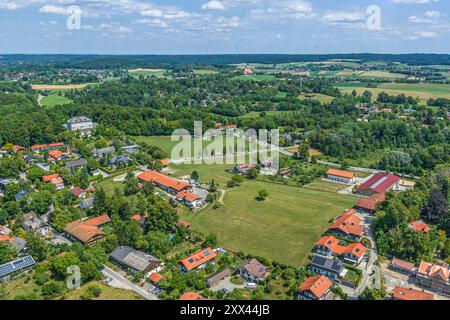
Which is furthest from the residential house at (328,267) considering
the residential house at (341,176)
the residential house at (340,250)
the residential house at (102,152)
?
the residential house at (102,152)

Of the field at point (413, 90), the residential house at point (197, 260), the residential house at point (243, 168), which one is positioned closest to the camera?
the residential house at point (197, 260)

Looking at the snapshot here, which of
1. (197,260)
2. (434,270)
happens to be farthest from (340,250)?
(197,260)

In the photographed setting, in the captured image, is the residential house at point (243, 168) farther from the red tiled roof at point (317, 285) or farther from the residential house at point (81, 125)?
the residential house at point (81, 125)

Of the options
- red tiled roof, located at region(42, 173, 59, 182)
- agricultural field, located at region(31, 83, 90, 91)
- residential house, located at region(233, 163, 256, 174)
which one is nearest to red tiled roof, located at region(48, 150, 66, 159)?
red tiled roof, located at region(42, 173, 59, 182)

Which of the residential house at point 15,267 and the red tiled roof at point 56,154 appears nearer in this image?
the residential house at point 15,267

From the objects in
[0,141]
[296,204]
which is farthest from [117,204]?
[0,141]

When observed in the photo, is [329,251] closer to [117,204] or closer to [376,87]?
[117,204]
